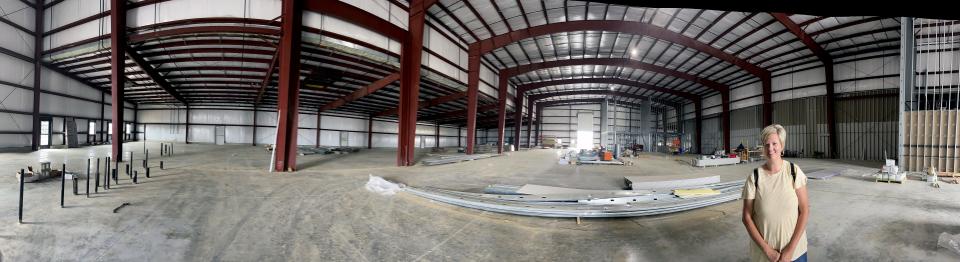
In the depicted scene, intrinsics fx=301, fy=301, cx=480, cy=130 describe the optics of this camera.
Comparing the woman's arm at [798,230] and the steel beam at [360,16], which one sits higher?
the steel beam at [360,16]

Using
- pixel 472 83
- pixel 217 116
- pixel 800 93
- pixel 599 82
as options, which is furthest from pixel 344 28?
pixel 800 93

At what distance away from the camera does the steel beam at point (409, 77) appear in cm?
1310

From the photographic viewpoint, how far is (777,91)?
2453 cm

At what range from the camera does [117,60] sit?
38.9ft

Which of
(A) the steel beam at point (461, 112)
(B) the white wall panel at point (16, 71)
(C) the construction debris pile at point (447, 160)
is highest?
(B) the white wall panel at point (16, 71)

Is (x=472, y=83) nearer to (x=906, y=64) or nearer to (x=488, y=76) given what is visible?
(x=488, y=76)

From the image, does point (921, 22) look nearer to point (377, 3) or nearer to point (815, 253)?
point (815, 253)

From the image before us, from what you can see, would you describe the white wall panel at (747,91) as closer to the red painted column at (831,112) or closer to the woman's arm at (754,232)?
the red painted column at (831,112)

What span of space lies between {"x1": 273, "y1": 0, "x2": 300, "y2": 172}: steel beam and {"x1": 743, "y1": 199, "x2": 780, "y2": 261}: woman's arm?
11.9 m

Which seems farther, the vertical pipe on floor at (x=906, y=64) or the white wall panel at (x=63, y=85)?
the white wall panel at (x=63, y=85)

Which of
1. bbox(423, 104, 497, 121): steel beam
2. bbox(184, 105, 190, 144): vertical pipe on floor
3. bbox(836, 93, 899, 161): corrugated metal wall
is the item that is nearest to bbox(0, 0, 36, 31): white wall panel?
bbox(184, 105, 190, 144): vertical pipe on floor

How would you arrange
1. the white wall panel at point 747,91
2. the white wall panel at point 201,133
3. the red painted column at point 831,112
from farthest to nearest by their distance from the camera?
the white wall panel at point 201,133 → the white wall panel at point 747,91 → the red painted column at point 831,112

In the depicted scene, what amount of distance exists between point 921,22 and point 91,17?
37019 mm

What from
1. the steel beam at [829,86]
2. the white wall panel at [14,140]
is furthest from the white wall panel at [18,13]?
the steel beam at [829,86]
